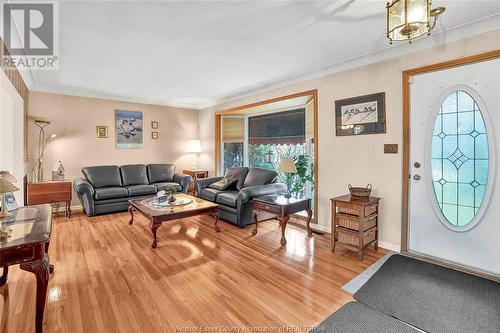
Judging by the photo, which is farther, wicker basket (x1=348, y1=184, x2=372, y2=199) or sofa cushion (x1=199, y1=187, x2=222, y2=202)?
sofa cushion (x1=199, y1=187, x2=222, y2=202)

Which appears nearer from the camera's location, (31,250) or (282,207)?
(31,250)

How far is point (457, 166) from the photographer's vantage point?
251 centimetres

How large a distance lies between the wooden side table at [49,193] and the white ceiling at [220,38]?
5.82ft

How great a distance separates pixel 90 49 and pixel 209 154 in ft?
11.7

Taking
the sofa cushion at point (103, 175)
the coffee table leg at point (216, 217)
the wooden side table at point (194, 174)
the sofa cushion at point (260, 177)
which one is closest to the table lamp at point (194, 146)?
the wooden side table at point (194, 174)

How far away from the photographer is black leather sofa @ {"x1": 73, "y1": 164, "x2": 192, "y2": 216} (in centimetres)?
432

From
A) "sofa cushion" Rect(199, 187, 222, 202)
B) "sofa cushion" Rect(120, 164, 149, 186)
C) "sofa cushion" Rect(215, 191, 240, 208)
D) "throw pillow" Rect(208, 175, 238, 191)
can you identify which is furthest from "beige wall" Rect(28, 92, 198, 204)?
"sofa cushion" Rect(215, 191, 240, 208)

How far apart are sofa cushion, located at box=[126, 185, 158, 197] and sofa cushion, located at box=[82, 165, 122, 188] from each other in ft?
1.09

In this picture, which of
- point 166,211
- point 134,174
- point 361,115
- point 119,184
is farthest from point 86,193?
point 361,115

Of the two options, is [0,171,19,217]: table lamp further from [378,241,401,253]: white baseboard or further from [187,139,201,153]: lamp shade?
[187,139,201,153]: lamp shade

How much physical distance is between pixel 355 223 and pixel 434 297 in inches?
35.9

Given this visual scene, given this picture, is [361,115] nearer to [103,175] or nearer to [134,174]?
[134,174]

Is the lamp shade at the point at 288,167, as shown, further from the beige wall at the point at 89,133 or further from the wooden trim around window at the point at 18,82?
the beige wall at the point at 89,133

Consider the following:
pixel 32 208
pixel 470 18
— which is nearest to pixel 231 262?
pixel 32 208
